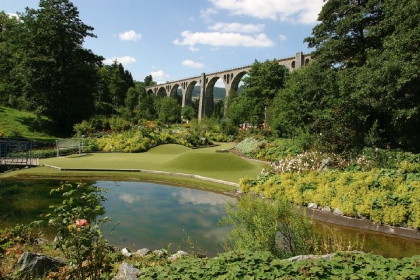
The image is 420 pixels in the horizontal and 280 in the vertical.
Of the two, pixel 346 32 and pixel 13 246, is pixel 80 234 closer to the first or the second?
pixel 13 246

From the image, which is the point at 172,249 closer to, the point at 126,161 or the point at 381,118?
the point at 126,161

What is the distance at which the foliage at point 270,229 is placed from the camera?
455cm

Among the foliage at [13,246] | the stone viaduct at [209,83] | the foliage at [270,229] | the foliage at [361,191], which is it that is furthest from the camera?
the stone viaduct at [209,83]

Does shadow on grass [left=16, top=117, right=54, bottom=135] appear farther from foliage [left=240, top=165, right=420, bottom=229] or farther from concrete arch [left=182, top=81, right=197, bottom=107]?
concrete arch [left=182, top=81, right=197, bottom=107]

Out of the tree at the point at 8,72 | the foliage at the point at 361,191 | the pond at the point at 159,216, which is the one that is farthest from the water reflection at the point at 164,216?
the tree at the point at 8,72

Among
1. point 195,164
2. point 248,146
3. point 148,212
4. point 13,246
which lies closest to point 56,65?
point 248,146

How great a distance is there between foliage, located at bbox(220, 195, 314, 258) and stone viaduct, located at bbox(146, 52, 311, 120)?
119 ft

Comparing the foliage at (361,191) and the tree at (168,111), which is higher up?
the tree at (168,111)

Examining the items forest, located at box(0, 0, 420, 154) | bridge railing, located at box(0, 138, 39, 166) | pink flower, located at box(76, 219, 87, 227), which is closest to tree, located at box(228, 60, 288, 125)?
forest, located at box(0, 0, 420, 154)

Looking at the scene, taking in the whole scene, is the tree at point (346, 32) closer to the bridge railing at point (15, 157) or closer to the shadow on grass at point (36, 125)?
the bridge railing at point (15, 157)

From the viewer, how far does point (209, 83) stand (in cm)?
6581

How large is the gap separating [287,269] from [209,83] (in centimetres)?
6397

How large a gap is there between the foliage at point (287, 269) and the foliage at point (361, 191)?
3.37 m

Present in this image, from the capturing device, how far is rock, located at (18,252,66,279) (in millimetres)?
3789
